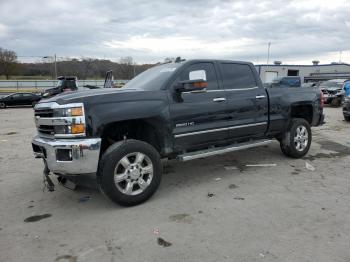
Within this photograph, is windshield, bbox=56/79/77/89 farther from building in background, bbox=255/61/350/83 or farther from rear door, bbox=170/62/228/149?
building in background, bbox=255/61/350/83

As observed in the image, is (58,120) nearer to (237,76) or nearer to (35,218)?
(35,218)

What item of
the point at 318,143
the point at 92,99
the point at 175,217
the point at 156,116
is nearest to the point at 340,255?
the point at 175,217

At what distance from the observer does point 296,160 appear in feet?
23.6

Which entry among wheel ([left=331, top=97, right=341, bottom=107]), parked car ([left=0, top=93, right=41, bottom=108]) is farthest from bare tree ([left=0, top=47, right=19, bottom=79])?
wheel ([left=331, top=97, right=341, bottom=107])

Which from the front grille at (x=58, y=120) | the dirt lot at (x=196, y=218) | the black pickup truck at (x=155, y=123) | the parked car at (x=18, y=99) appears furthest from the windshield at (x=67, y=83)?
the front grille at (x=58, y=120)

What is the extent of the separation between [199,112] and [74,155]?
6.54ft

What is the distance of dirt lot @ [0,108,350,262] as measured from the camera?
356 centimetres

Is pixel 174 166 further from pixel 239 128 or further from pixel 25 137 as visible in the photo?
pixel 25 137

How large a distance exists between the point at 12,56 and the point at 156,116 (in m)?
71.2

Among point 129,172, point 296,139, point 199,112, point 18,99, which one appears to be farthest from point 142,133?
point 18,99

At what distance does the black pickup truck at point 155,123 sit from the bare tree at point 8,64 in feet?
228

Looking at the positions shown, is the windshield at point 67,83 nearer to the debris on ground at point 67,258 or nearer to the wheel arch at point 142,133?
the wheel arch at point 142,133

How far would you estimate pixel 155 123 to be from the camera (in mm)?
5098

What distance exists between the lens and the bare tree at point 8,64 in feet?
223
